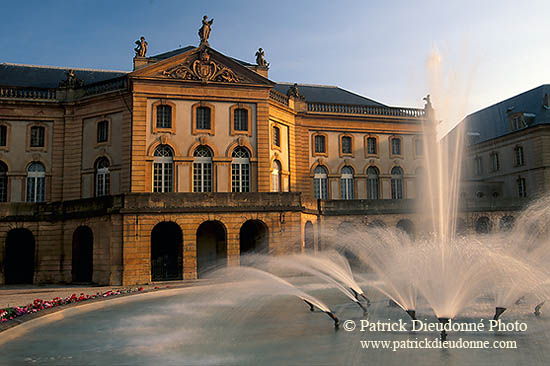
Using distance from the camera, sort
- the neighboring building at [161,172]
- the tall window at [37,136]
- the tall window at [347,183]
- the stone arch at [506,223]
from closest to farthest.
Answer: the neighboring building at [161,172], the tall window at [37,136], the stone arch at [506,223], the tall window at [347,183]

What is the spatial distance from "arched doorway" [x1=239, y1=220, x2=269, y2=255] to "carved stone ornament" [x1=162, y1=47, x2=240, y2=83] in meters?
9.48

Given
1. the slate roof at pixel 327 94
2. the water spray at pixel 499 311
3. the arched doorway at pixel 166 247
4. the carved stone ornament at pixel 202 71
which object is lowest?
the water spray at pixel 499 311

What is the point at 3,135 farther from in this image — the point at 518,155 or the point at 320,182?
the point at 518,155

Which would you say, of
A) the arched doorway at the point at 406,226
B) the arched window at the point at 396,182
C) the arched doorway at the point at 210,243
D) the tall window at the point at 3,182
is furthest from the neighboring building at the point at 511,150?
the tall window at the point at 3,182

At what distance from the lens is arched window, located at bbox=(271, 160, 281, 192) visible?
1383 inches

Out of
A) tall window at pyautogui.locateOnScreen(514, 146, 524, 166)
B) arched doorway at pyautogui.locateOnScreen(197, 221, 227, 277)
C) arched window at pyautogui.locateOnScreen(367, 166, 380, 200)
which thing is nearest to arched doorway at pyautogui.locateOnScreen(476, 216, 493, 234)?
arched window at pyautogui.locateOnScreen(367, 166, 380, 200)

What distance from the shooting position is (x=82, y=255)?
3164cm

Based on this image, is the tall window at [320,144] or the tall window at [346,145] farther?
the tall window at [346,145]

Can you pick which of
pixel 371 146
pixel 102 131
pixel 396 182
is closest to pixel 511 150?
pixel 396 182

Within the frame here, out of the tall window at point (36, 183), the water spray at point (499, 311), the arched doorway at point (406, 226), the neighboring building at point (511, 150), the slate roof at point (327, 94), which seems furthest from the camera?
the neighboring building at point (511, 150)

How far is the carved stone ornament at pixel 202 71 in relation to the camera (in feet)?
103

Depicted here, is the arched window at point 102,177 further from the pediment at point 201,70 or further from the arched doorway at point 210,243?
the arched doorway at point 210,243

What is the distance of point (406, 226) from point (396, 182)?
19.6 feet

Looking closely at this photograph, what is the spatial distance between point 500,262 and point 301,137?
25.9 metres
